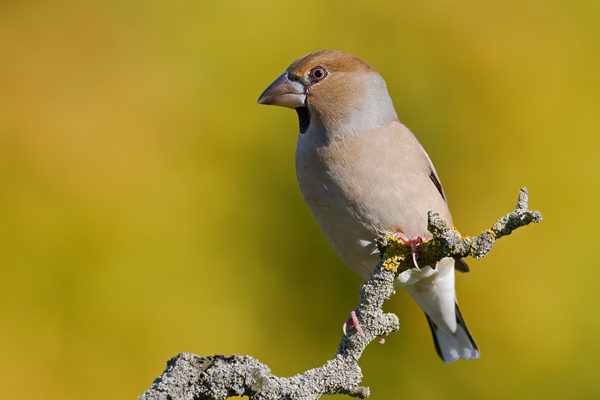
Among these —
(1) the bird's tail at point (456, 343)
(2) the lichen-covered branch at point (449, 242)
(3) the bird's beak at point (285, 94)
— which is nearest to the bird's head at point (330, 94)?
(3) the bird's beak at point (285, 94)

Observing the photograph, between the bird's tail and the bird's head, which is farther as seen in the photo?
the bird's tail

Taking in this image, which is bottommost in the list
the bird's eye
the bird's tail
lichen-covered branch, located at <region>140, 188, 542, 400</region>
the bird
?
lichen-covered branch, located at <region>140, 188, 542, 400</region>

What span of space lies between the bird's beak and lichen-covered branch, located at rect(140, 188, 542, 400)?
1132 mm

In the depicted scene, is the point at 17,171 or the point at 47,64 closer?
the point at 17,171

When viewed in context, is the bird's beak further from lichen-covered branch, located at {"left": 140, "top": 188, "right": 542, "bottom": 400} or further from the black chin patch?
lichen-covered branch, located at {"left": 140, "top": 188, "right": 542, "bottom": 400}

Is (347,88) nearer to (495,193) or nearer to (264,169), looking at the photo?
(264,169)

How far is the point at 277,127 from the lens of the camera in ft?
11.9

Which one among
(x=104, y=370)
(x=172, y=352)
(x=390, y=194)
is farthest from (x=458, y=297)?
(x=104, y=370)

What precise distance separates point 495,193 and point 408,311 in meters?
0.88

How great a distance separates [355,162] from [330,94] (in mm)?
445

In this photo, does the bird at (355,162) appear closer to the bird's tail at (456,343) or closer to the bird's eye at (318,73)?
the bird's eye at (318,73)

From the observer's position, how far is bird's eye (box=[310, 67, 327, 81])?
3.01 meters

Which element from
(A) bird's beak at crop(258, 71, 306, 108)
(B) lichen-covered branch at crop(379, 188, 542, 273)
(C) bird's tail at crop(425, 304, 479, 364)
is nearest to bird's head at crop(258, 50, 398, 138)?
(A) bird's beak at crop(258, 71, 306, 108)

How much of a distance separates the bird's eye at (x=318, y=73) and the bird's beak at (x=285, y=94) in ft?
0.25
